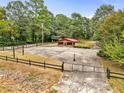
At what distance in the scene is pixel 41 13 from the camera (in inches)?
2308

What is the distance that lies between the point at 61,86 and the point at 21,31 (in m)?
41.9

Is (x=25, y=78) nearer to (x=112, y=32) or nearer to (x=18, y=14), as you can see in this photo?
(x=112, y=32)

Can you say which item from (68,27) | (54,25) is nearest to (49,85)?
(54,25)

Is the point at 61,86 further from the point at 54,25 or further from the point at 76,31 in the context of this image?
the point at 76,31

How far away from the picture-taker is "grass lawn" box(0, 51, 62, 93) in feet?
60.0

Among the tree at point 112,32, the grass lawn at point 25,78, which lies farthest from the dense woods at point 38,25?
the grass lawn at point 25,78

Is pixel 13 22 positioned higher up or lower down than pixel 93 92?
higher up

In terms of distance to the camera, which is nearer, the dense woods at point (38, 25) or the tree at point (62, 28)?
the dense woods at point (38, 25)

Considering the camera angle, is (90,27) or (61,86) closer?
(61,86)

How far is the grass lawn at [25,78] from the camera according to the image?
60.0ft

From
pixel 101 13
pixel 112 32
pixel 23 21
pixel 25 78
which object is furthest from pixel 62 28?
pixel 25 78

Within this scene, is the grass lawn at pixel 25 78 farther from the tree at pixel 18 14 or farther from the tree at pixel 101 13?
the tree at pixel 101 13

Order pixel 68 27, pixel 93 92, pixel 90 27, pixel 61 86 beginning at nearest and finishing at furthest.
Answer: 1. pixel 93 92
2. pixel 61 86
3. pixel 68 27
4. pixel 90 27

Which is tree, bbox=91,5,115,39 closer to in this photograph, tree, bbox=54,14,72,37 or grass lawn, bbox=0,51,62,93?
tree, bbox=54,14,72,37
